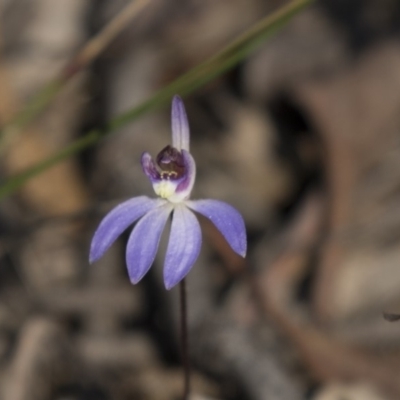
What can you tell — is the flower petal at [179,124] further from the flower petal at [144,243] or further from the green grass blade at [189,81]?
the green grass blade at [189,81]

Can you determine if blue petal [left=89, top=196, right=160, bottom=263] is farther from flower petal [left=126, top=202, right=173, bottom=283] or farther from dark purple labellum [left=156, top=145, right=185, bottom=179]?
dark purple labellum [left=156, top=145, right=185, bottom=179]

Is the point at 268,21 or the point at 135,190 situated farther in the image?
the point at 135,190

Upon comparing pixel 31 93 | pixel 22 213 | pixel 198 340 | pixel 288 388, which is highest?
pixel 31 93

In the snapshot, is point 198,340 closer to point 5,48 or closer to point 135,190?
point 135,190

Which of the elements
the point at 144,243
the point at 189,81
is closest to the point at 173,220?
the point at 144,243

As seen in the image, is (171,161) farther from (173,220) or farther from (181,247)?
(181,247)

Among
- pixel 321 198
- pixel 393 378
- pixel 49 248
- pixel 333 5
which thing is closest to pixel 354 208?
pixel 321 198
